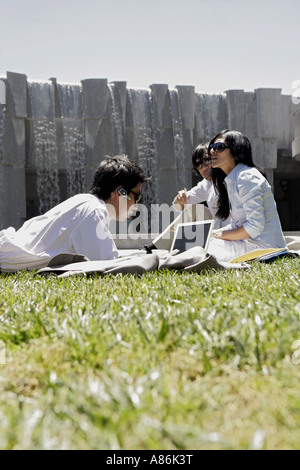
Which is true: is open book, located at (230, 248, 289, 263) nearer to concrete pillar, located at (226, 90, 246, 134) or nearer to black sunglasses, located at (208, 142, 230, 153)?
black sunglasses, located at (208, 142, 230, 153)

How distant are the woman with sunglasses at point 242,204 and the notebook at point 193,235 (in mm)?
93

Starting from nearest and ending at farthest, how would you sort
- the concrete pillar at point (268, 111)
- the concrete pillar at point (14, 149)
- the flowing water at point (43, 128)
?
the concrete pillar at point (14, 149)
the flowing water at point (43, 128)
the concrete pillar at point (268, 111)

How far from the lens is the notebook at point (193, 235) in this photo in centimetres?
502

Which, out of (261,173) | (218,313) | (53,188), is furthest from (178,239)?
(53,188)

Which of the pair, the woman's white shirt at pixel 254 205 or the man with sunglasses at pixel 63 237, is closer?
the man with sunglasses at pixel 63 237

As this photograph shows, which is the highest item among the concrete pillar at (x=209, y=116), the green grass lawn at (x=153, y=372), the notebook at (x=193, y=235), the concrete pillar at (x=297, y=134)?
the concrete pillar at (x=209, y=116)

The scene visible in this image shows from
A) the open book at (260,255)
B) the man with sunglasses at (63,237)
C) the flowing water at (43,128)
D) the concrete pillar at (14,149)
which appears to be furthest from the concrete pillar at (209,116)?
the man with sunglasses at (63,237)

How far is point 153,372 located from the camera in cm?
130

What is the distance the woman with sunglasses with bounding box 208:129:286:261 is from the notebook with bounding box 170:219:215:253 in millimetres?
93

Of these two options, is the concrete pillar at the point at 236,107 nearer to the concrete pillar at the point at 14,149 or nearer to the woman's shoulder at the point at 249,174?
the concrete pillar at the point at 14,149

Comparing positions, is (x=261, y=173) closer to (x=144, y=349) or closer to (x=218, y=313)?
(x=218, y=313)

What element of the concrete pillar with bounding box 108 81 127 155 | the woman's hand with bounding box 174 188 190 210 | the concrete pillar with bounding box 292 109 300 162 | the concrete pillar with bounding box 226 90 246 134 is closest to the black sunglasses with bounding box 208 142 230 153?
the woman's hand with bounding box 174 188 190 210

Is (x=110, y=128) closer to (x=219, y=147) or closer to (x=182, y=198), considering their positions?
(x=182, y=198)

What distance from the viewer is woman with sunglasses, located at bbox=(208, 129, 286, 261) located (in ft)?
16.0
